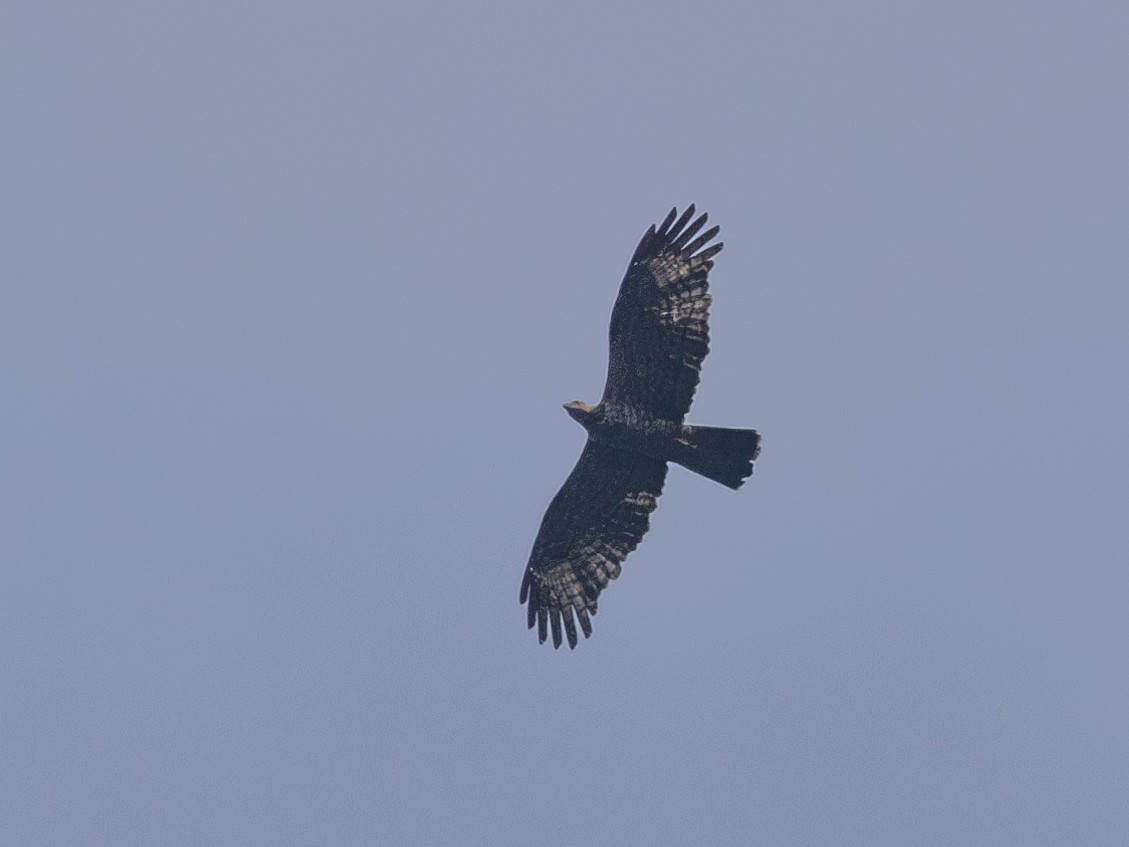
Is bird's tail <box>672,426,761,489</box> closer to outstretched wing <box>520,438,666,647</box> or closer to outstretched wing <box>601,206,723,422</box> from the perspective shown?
outstretched wing <box>601,206,723,422</box>

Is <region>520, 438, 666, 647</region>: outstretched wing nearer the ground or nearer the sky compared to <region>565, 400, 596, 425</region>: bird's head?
nearer the ground

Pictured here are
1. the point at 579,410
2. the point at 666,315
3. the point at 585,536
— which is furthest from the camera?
the point at 585,536

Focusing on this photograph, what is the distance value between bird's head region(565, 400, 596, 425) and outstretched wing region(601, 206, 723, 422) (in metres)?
0.82

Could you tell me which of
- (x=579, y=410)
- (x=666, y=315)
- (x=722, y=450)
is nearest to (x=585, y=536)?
(x=579, y=410)

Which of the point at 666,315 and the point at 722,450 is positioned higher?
the point at 666,315

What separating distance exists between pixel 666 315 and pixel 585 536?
134 inches

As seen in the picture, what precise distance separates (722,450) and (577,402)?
204 centimetres

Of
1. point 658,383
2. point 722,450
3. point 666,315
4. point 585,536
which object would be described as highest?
point 666,315

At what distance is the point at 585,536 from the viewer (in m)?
20.5

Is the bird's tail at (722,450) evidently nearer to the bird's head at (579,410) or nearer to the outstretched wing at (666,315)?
the outstretched wing at (666,315)

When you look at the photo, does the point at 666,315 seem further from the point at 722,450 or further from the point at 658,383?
the point at 722,450

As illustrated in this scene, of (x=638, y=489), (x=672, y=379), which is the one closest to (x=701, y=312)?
(x=672, y=379)

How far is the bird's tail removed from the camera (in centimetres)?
1888

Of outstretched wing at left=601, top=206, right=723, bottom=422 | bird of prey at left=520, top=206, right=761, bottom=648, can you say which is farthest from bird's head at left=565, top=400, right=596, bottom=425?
outstretched wing at left=601, top=206, right=723, bottom=422
